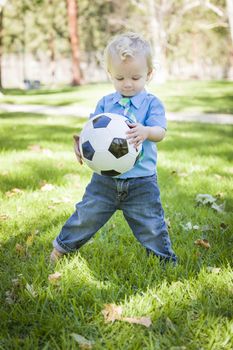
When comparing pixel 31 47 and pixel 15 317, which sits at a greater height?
pixel 15 317

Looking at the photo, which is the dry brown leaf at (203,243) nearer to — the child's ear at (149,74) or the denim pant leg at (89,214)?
the denim pant leg at (89,214)

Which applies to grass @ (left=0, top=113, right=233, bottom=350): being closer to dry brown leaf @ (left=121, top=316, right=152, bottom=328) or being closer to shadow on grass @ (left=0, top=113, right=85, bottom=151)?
dry brown leaf @ (left=121, top=316, right=152, bottom=328)

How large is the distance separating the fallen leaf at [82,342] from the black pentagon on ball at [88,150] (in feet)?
3.00

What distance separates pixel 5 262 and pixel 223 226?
161 cm

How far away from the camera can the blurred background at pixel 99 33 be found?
2775 cm

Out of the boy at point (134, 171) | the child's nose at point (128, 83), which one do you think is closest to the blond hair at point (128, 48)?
the boy at point (134, 171)

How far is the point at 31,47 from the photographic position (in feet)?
163

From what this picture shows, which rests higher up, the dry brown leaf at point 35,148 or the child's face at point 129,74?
the child's face at point 129,74

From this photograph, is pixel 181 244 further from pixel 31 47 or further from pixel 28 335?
pixel 31 47

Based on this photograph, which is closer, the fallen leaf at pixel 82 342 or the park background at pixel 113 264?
the fallen leaf at pixel 82 342

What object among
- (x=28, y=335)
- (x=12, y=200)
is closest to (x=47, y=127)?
(x=12, y=200)

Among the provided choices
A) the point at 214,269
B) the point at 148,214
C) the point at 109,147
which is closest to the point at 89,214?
the point at 148,214

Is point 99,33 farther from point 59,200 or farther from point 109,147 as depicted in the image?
point 109,147

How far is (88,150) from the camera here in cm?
242
